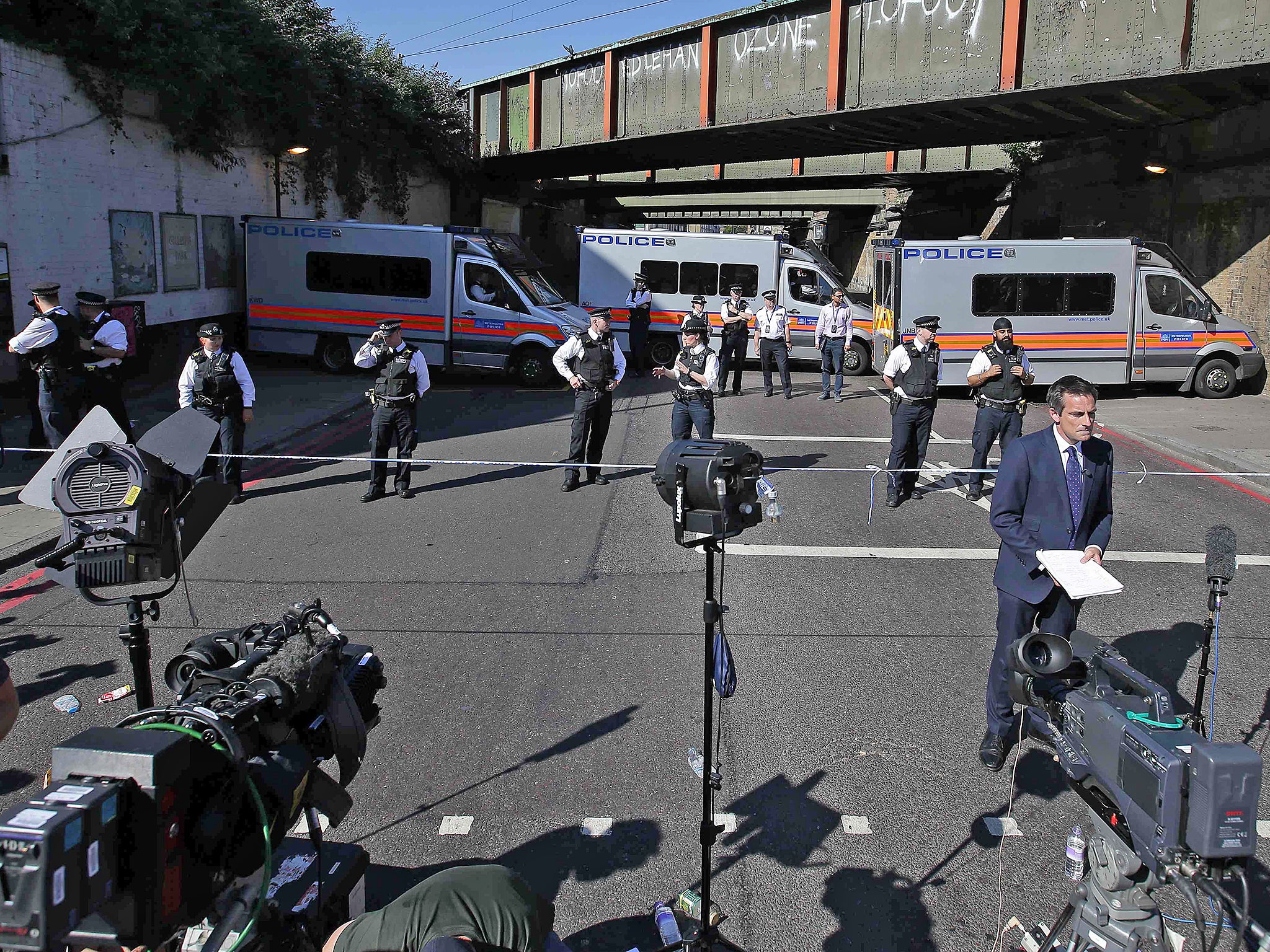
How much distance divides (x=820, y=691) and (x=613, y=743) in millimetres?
1415

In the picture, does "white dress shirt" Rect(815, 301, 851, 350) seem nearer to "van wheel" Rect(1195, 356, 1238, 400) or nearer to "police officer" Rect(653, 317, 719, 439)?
"van wheel" Rect(1195, 356, 1238, 400)

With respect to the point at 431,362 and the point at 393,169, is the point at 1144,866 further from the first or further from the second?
the point at 393,169

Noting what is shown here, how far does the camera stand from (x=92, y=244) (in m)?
16.7

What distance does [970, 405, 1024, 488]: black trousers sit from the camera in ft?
36.1

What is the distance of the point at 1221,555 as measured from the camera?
477 cm

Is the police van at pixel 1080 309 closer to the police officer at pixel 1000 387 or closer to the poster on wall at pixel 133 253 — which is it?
the police officer at pixel 1000 387

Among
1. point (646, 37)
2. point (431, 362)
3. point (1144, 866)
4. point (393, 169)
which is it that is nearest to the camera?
point (1144, 866)

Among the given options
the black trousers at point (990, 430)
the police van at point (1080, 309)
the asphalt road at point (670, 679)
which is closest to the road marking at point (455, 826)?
the asphalt road at point (670, 679)

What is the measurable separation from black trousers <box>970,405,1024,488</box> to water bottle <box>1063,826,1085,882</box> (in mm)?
8289

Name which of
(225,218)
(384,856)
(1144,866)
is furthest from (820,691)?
(225,218)

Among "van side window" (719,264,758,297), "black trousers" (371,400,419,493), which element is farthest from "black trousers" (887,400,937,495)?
"van side window" (719,264,758,297)

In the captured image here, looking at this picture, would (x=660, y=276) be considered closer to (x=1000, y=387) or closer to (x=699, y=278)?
(x=699, y=278)

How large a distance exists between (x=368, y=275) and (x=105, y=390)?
996 cm

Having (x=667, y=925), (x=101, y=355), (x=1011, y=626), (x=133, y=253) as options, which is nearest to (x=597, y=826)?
(x=667, y=925)
